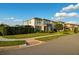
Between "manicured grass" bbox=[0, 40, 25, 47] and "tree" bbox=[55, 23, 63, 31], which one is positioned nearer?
"manicured grass" bbox=[0, 40, 25, 47]

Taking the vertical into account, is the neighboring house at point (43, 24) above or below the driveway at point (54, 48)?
above

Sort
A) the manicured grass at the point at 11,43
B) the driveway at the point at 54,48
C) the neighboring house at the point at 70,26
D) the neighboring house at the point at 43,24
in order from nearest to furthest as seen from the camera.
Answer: the driveway at the point at 54,48 < the manicured grass at the point at 11,43 < the neighboring house at the point at 43,24 < the neighboring house at the point at 70,26

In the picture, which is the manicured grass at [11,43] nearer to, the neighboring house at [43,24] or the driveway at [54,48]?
the driveway at [54,48]

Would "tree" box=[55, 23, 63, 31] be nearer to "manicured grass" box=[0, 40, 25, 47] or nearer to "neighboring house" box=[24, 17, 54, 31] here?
"neighboring house" box=[24, 17, 54, 31]

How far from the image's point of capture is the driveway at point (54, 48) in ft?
20.6

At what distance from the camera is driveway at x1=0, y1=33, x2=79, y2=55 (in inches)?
247

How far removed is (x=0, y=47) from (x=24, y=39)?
2.08 feet

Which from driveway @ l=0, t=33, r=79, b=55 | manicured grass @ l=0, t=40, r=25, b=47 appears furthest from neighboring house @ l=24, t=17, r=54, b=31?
manicured grass @ l=0, t=40, r=25, b=47

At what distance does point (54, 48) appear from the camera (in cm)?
641

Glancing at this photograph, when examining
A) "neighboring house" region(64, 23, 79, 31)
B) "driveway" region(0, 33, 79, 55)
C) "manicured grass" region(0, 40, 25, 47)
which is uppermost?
"neighboring house" region(64, 23, 79, 31)

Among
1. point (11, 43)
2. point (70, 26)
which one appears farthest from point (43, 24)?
point (11, 43)

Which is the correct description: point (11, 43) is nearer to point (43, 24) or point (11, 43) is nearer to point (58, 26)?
point (43, 24)

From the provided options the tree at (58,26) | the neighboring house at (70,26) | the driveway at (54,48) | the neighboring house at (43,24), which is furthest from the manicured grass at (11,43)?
the neighboring house at (70,26)

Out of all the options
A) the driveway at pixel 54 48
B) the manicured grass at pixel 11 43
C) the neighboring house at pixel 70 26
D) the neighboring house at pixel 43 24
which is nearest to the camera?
the driveway at pixel 54 48
